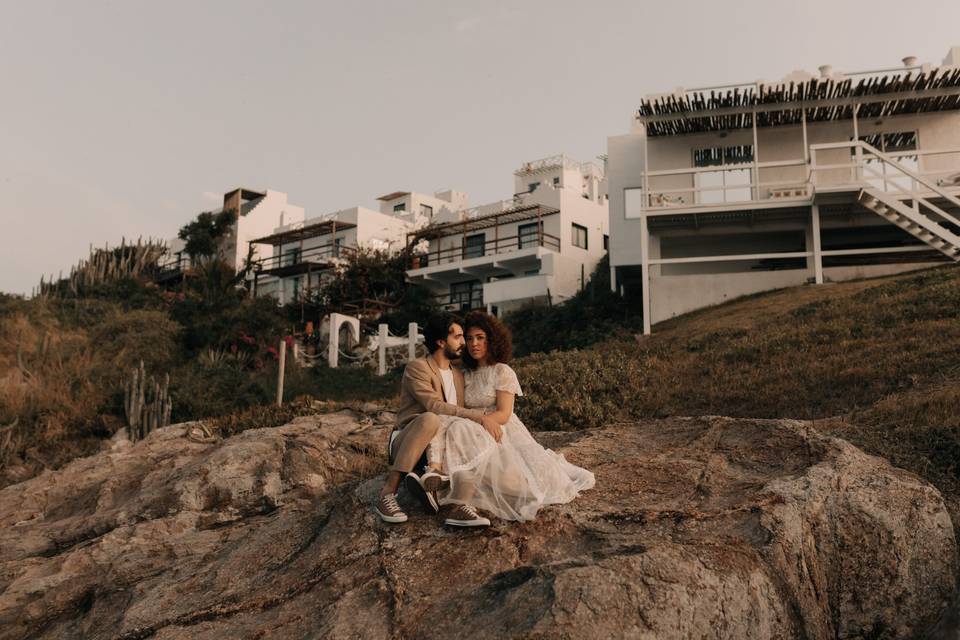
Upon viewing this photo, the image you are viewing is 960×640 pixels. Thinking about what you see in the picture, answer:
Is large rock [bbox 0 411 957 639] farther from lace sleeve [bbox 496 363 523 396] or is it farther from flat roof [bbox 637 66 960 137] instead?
flat roof [bbox 637 66 960 137]

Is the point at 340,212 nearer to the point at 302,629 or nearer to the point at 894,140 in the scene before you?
the point at 894,140

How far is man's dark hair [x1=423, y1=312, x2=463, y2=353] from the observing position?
20.5ft

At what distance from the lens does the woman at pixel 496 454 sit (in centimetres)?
555

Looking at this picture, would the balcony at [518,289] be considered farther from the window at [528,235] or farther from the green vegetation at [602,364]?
the window at [528,235]

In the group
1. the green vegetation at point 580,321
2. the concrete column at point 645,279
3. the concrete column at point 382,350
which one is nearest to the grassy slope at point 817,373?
the concrete column at point 645,279

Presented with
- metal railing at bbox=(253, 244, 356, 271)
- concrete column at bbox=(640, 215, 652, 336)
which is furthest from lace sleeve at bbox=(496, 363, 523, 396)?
metal railing at bbox=(253, 244, 356, 271)

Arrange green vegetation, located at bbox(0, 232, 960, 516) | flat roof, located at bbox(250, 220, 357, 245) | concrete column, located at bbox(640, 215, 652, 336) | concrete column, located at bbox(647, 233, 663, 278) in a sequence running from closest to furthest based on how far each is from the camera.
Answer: green vegetation, located at bbox(0, 232, 960, 516) → concrete column, located at bbox(640, 215, 652, 336) → concrete column, located at bbox(647, 233, 663, 278) → flat roof, located at bbox(250, 220, 357, 245)

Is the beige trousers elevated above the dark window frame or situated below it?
below

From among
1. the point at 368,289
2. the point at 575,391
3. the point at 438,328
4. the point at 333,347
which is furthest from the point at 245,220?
the point at 438,328

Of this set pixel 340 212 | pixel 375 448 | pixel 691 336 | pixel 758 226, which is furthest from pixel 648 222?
pixel 340 212

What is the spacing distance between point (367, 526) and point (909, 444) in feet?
16.6

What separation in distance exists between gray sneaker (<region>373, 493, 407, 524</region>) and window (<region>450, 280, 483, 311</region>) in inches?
1213

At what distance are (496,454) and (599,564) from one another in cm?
131

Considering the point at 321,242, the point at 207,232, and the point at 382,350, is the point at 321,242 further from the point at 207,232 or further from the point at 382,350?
the point at 382,350
